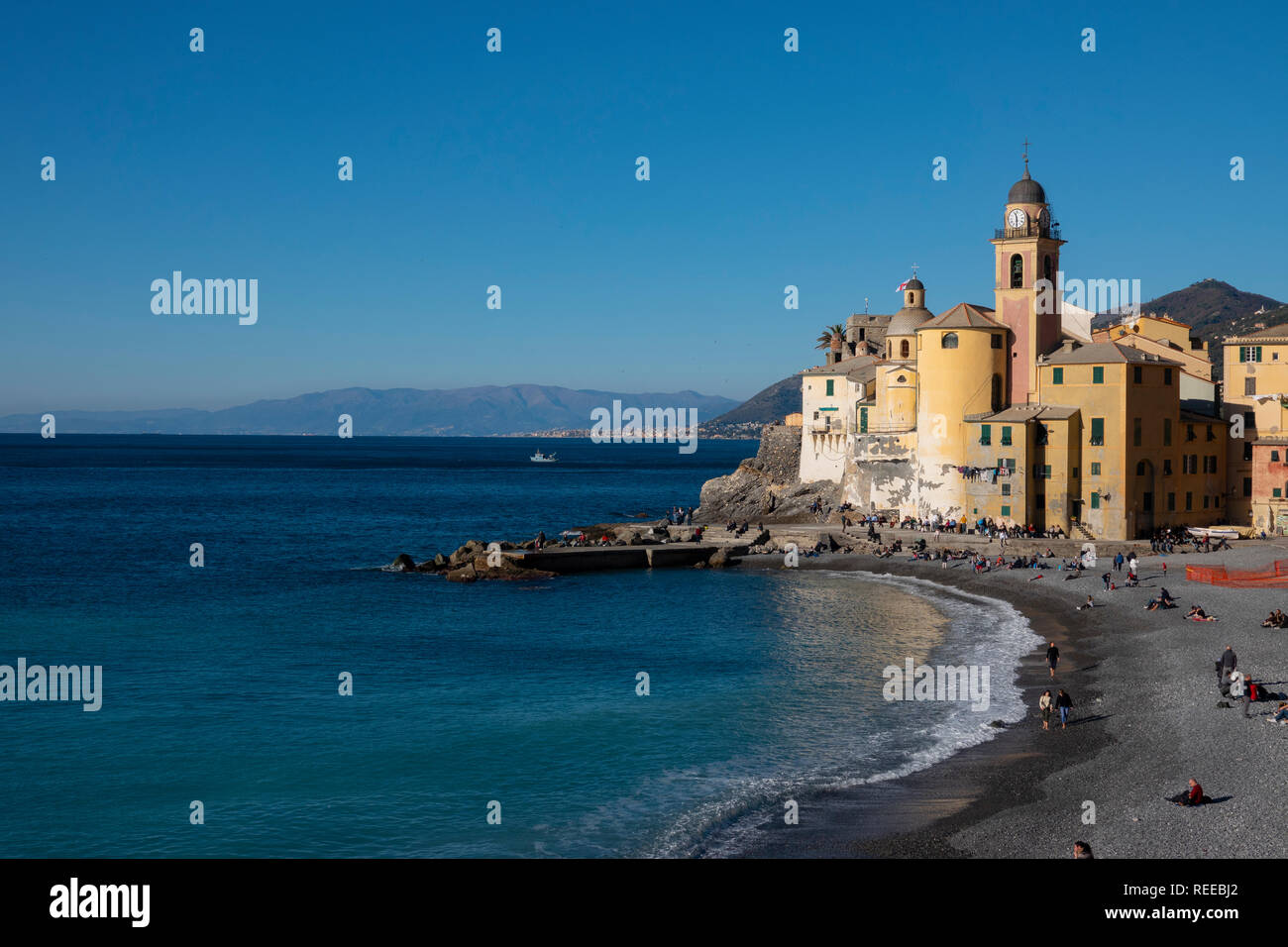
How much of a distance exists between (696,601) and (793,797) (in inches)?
1274

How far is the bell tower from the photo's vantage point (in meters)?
69.0

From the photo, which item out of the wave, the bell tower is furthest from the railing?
the wave

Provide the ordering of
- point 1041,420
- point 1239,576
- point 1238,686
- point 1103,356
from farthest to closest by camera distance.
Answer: point 1041,420 < point 1103,356 < point 1239,576 < point 1238,686

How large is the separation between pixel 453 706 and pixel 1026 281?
49530 mm

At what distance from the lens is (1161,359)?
68.3 meters

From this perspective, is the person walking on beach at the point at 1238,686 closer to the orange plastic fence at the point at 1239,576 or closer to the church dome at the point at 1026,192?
the orange plastic fence at the point at 1239,576

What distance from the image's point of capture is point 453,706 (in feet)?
119

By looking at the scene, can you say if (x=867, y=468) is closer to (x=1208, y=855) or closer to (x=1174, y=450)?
(x=1174, y=450)

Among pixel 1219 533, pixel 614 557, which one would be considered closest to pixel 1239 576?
pixel 1219 533

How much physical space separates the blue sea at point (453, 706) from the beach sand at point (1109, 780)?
1551 mm

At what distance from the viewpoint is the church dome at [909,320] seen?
87375 millimetres

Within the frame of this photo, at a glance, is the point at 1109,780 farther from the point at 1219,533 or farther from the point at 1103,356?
the point at 1103,356

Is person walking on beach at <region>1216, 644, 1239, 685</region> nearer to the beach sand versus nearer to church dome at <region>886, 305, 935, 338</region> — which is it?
the beach sand
